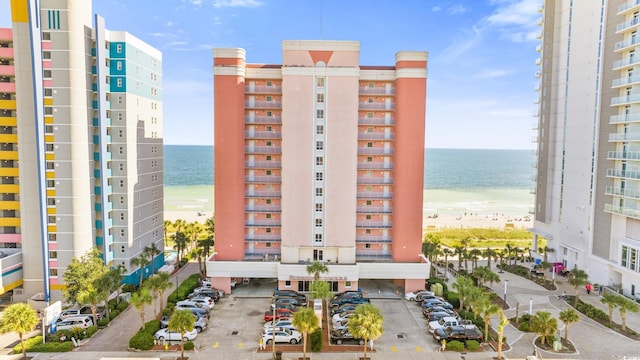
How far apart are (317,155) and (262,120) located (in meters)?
8.20

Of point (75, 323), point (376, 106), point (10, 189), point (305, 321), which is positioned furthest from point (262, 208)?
point (10, 189)

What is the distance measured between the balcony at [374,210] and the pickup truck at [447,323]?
15.5 metres

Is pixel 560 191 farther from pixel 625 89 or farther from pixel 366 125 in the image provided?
pixel 366 125

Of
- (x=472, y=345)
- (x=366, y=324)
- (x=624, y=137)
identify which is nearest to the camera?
(x=366, y=324)

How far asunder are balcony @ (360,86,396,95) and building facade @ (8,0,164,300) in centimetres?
2700

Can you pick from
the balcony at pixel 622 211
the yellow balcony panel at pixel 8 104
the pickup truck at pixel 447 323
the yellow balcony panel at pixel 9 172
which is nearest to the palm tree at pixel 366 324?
the pickup truck at pixel 447 323

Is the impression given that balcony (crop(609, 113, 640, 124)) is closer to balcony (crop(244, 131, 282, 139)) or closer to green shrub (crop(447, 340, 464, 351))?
green shrub (crop(447, 340, 464, 351))

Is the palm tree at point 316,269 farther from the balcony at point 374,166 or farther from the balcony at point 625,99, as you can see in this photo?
the balcony at point 625,99

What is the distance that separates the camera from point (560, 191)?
5575 cm

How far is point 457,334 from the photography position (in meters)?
32.0

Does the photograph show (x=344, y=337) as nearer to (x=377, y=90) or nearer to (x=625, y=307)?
(x=625, y=307)

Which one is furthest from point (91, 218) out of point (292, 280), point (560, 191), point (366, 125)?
point (560, 191)

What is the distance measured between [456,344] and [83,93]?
42.1 metres

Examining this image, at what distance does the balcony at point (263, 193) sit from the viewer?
47.2 meters
